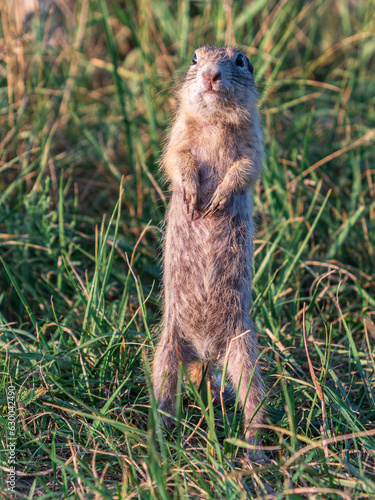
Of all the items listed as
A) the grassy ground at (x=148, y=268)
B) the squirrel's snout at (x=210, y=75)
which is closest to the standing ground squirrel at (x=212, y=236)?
the squirrel's snout at (x=210, y=75)

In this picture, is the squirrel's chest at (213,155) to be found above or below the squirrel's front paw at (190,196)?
above

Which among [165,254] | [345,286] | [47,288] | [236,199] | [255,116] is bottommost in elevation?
[345,286]

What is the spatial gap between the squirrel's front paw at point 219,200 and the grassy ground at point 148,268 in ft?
1.95

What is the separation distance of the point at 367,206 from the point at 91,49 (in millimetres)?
4006

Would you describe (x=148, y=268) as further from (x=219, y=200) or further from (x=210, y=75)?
(x=210, y=75)

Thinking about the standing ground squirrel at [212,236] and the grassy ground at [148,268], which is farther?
the standing ground squirrel at [212,236]

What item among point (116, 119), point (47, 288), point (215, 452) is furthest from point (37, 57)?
point (215, 452)

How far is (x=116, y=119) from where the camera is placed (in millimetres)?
5465

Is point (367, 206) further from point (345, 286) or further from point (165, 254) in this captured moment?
point (165, 254)

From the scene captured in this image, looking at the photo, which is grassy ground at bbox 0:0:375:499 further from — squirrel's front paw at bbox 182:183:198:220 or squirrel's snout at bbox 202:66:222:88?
squirrel's snout at bbox 202:66:222:88

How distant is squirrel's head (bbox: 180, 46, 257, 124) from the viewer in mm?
3078

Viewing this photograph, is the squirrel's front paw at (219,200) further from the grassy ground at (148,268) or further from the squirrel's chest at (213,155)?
the grassy ground at (148,268)

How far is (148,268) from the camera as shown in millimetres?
4262

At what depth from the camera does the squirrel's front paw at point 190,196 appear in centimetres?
A: 313
